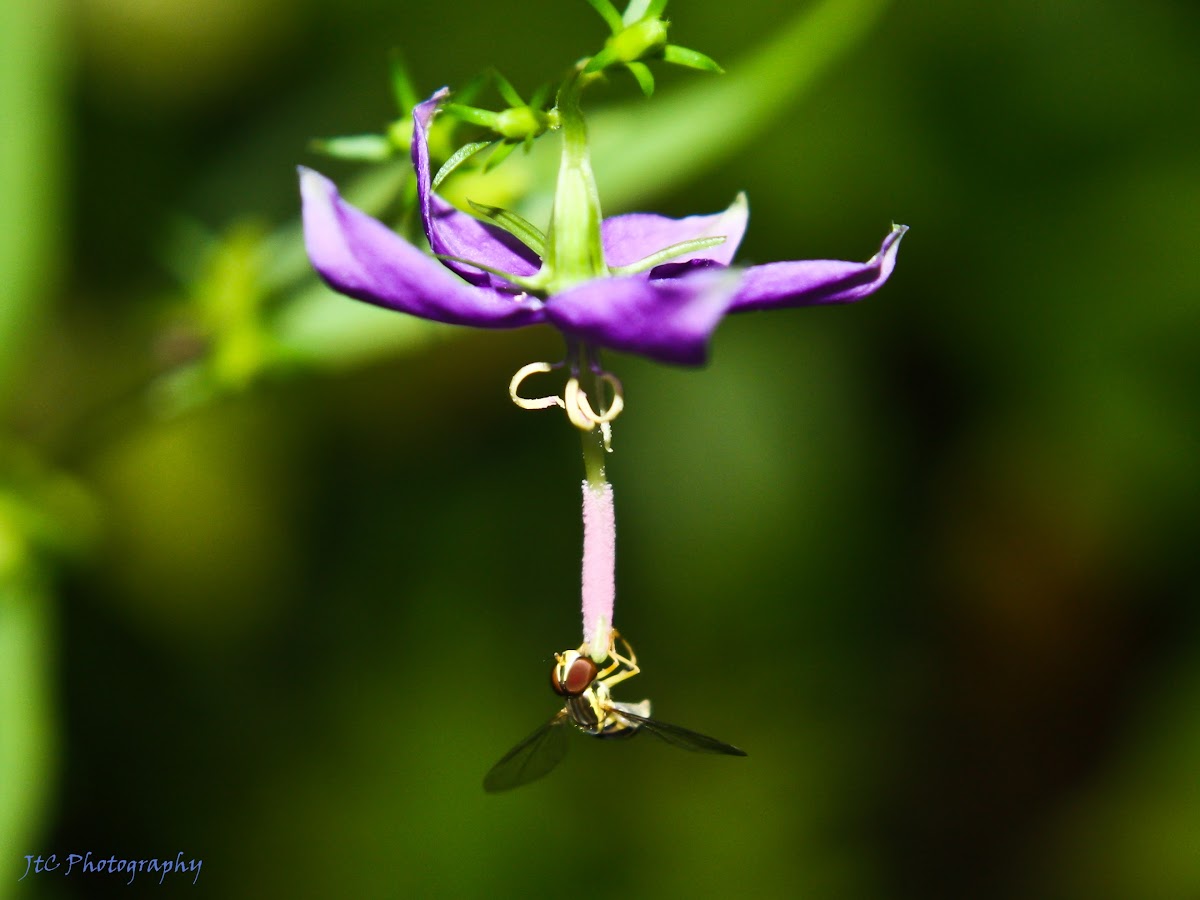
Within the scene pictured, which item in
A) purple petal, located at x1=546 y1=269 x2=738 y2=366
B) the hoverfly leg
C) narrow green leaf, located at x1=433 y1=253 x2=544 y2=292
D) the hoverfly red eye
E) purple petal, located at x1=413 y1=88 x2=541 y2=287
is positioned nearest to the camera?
purple petal, located at x1=546 y1=269 x2=738 y2=366

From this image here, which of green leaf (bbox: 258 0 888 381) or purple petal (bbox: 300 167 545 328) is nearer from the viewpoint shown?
purple petal (bbox: 300 167 545 328)

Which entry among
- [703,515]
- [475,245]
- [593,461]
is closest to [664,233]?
[475,245]

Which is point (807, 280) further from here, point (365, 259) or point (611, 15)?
point (365, 259)

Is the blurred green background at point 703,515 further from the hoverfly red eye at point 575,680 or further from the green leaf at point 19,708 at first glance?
the hoverfly red eye at point 575,680

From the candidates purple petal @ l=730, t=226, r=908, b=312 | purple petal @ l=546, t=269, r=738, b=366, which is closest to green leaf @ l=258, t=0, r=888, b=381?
purple petal @ l=730, t=226, r=908, b=312

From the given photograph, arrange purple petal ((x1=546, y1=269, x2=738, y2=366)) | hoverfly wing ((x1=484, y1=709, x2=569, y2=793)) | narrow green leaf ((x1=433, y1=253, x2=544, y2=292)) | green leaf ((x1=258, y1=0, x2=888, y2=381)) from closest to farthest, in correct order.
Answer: purple petal ((x1=546, y1=269, x2=738, y2=366)) → narrow green leaf ((x1=433, y1=253, x2=544, y2=292)) → hoverfly wing ((x1=484, y1=709, x2=569, y2=793)) → green leaf ((x1=258, y1=0, x2=888, y2=381))

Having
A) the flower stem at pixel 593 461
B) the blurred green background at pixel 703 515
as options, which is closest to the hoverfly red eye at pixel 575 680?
the flower stem at pixel 593 461

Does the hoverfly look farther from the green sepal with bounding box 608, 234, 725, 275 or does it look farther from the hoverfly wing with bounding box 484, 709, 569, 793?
the green sepal with bounding box 608, 234, 725, 275

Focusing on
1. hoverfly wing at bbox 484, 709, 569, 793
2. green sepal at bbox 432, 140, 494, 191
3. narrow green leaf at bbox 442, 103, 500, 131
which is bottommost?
hoverfly wing at bbox 484, 709, 569, 793
